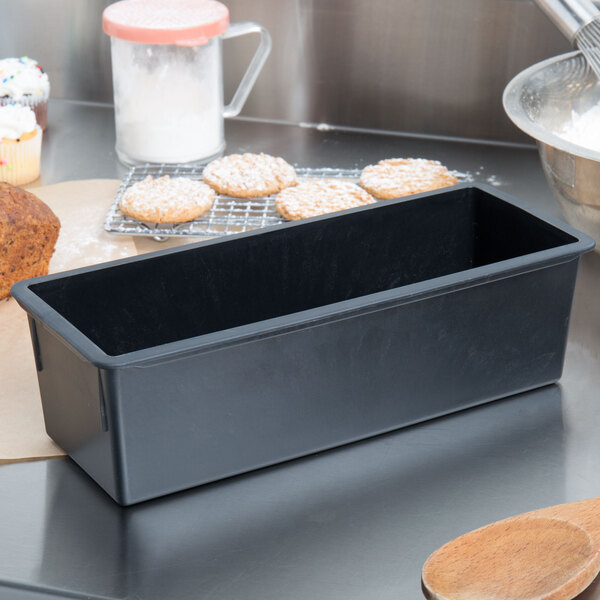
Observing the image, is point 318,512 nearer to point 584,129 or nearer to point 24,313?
point 24,313

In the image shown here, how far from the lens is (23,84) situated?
1.30 metres

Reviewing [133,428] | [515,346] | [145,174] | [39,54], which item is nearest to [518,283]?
[515,346]

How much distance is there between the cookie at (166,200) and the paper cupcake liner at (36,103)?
293mm

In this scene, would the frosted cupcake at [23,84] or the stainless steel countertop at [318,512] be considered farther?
the frosted cupcake at [23,84]

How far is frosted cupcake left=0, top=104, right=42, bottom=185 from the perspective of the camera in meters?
1.18

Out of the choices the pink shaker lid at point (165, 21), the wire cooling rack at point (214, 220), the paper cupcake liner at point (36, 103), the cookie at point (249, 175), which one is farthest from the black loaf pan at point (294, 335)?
the paper cupcake liner at point (36, 103)

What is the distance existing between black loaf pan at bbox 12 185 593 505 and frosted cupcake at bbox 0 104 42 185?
0.53 m

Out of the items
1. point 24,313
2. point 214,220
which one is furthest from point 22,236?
point 214,220

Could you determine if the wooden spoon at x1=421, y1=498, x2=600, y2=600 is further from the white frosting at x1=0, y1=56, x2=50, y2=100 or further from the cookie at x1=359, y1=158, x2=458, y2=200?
the white frosting at x1=0, y1=56, x2=50, y2=100

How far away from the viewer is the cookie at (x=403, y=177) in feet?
3.68

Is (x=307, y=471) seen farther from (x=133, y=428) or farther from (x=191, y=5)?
(x=191, y=5)

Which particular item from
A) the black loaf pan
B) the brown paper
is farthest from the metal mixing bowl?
the brown paper

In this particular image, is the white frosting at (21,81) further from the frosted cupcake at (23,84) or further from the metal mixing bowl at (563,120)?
the metal mixing bowl at (563,120)

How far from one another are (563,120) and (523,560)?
67 centimetres
